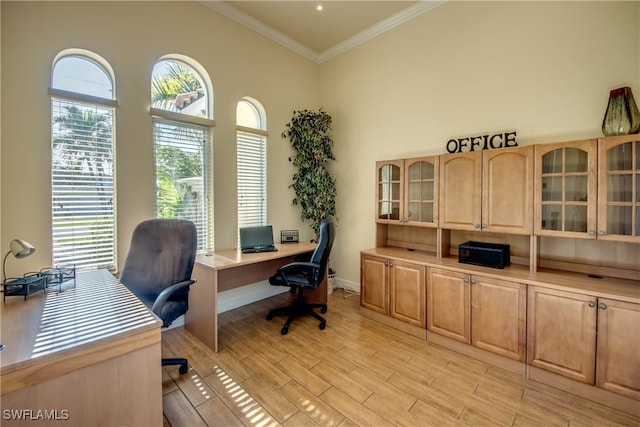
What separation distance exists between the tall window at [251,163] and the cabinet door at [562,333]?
3045 millimetres

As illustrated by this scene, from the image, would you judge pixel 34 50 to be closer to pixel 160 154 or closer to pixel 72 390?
pixel 160 154

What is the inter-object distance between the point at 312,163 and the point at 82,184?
2.57 metres

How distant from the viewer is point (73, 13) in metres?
2.36

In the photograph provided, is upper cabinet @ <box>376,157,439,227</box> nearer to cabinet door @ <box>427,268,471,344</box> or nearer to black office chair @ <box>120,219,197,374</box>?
cabinet door @ <box>427,268,471,344</box>

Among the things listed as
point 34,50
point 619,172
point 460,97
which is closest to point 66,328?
point 34,50

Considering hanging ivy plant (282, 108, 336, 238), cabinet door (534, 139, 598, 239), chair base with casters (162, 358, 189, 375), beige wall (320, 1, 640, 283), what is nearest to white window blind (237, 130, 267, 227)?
hanging ivy plant (282, 108, 336, 238)

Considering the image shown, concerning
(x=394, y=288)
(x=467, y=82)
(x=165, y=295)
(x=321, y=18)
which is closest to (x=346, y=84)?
(x=321, y=18)

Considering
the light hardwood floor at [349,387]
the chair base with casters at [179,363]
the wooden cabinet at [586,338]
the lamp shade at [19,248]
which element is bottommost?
the light hardwood floor at [349,387]

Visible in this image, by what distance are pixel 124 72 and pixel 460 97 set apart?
3.42m

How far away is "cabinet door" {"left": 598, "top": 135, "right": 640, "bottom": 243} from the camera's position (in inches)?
76.2

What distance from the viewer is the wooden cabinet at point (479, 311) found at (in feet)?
7.26

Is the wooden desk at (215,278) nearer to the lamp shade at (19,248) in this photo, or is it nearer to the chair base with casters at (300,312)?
the chair base with casters at (300,312)

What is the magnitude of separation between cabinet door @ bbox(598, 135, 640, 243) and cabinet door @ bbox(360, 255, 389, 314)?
178 centimetres

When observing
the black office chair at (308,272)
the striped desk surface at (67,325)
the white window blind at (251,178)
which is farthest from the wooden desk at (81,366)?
the white window blind at (251,178)
